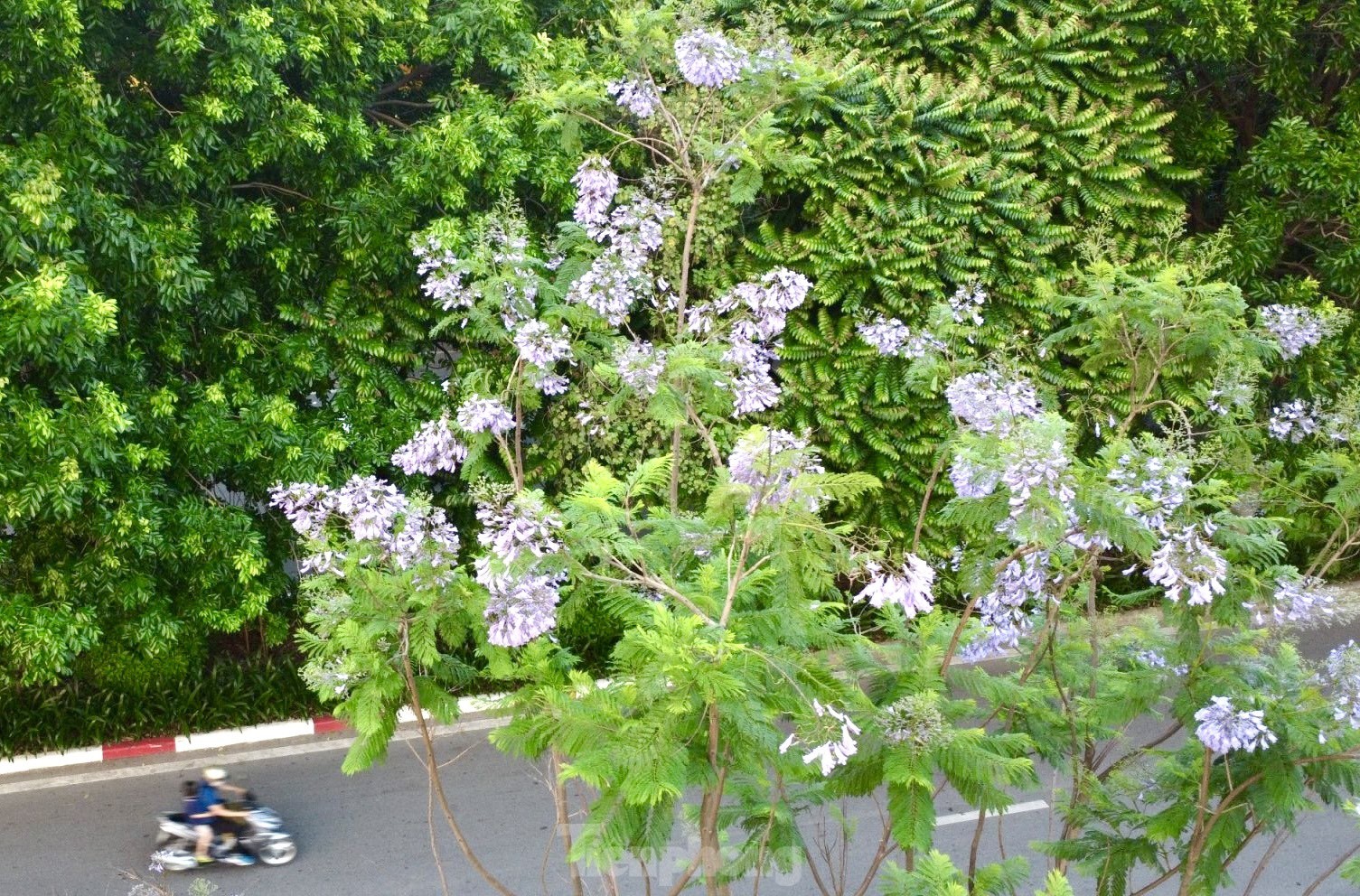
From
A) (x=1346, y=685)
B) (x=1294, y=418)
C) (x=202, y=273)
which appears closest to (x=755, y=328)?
(x=1346, y=685)

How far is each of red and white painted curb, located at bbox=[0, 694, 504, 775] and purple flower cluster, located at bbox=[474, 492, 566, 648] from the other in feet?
17.4

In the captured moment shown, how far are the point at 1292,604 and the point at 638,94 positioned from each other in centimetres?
332

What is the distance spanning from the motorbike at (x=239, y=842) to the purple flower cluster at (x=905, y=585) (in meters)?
5.71

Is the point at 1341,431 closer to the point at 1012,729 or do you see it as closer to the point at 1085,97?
the point at 1012,729

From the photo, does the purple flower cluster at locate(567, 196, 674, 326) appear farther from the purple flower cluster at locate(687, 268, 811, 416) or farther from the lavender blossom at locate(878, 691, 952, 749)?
the lavender blossom at locate(878, 691, 952, 749)

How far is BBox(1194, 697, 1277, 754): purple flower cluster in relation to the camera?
3906 mm

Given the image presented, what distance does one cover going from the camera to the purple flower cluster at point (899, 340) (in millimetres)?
5603

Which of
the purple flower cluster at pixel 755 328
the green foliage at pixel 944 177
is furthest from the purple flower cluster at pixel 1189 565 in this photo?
the green foliage at pixel 944 177

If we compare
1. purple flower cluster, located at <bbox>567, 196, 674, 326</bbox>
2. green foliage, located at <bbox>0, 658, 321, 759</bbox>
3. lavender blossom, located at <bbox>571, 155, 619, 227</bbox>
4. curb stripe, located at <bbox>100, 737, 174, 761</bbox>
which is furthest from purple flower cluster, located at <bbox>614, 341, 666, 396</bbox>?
curb stripe, located at <bbox>100, 737, 174, 761</bbox>

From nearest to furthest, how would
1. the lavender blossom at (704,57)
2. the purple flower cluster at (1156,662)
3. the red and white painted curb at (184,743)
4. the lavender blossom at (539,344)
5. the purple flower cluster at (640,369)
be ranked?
1. the purple flower cluster at (1156,662)
2. the purple flower cluster at (640,369)
3. the lavender blossom at (539,344)
4. the lavender blossom at (704,57)
5. the red and white painted curb at (184,743)

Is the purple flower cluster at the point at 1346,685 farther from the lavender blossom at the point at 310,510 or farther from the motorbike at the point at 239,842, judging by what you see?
the motorbike at the point at 239,842

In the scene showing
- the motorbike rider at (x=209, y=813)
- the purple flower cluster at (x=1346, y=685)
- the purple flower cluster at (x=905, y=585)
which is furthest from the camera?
the motorbike rider at (x=209, y=813)

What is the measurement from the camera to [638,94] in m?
5.35

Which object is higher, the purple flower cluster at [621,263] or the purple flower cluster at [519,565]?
the purple flower cluster at [621,263]
